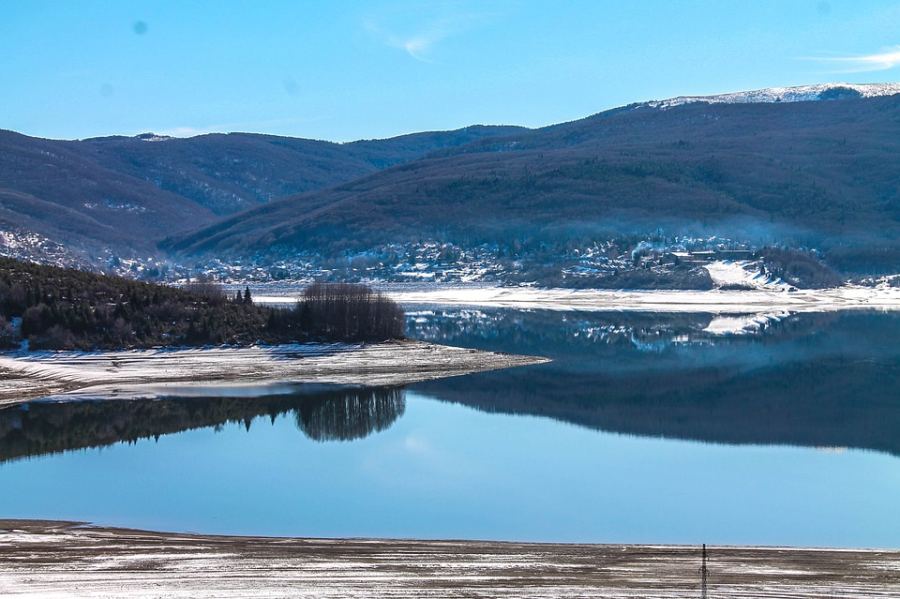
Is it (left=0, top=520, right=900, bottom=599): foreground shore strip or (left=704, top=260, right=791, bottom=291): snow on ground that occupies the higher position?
(left=704, top=260, right=791, bottom=291): snow on ground

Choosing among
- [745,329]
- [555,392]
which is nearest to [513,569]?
[555,392]

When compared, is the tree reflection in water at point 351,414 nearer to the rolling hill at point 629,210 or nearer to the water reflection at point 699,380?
the water reflection at point 699,380

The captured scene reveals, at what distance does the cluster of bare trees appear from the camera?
57375 mm

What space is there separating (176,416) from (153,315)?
56.1 feet

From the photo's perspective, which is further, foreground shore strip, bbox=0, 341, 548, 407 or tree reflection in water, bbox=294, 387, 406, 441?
foreground shore strip, bbox=0, 341, 548, 407

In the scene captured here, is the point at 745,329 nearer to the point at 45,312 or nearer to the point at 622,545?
the point at 45,312

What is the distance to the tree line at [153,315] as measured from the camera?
5206 centimetres

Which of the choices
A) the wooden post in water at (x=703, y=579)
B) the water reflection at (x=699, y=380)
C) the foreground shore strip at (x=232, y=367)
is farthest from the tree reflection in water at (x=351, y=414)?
the wooden post in water at (x=703, y=579)

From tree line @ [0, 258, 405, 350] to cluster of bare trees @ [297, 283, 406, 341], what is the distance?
1.9 inches

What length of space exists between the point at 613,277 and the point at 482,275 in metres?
22.3

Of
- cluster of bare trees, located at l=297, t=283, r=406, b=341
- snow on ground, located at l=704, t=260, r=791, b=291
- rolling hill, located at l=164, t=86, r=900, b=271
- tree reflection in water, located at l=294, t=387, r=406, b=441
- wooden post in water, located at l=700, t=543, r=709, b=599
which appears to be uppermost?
rolling hill, located at l=164, t=86, r=900, b=271

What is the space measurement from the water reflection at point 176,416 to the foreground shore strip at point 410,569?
13498 mm

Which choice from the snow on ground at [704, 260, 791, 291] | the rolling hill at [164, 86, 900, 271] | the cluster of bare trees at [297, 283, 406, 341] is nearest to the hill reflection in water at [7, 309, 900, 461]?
the cluster of bare trees at [297, 283, 406, 341]

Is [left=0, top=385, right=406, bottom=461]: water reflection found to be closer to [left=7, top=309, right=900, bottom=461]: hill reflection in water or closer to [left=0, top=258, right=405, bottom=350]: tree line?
[left=7, top=309, right=900, bottom=461]: hill reflection in water
